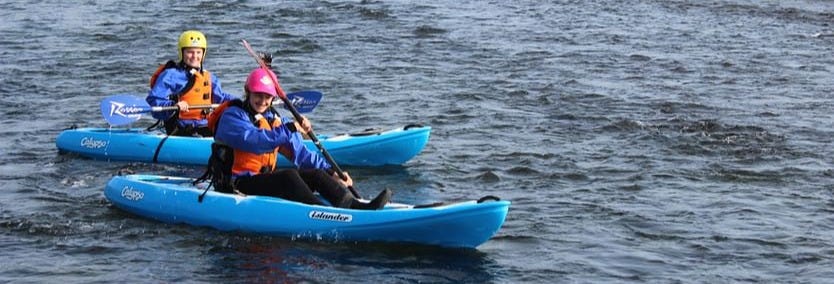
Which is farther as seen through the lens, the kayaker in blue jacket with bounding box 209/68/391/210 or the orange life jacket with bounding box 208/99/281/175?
the orange life jacket with bounding box 208/99/281/175

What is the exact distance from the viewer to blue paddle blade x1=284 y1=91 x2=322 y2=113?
36.7 feet

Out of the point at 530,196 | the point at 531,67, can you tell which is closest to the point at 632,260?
the point at 530,196

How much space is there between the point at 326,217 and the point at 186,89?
332 centimetres

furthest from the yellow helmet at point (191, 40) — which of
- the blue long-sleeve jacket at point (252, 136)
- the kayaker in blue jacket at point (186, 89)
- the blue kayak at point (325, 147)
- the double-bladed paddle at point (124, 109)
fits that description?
the blue long-sleeve jacket at point (252, 136)

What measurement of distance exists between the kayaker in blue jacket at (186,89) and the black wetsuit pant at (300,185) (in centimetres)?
273

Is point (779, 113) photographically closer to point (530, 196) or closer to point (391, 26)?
point (530, 196)

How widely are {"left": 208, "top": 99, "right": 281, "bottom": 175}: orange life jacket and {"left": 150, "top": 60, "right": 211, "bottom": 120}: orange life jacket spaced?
261 cm

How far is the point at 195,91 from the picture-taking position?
11.3 meters

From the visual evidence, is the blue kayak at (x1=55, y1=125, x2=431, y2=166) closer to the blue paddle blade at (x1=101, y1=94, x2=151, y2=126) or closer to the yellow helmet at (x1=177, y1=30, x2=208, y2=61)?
the blue paddle blade at (x1=101, y1=94, x2=151, y2=126)

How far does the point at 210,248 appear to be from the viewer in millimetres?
8586

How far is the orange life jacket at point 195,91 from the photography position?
11.3 meters

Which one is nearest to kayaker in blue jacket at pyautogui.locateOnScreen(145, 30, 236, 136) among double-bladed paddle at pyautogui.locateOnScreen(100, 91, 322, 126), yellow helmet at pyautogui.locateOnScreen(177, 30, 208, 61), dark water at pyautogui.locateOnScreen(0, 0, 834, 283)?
yellow helmet at pyautogui.locateOnScreen(177, 30, 208, 61)

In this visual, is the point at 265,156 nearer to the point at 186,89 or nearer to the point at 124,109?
the point at 124,109

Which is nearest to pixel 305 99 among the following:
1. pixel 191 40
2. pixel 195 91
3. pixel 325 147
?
pixel 325 147
